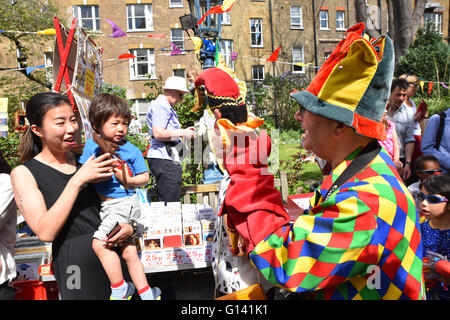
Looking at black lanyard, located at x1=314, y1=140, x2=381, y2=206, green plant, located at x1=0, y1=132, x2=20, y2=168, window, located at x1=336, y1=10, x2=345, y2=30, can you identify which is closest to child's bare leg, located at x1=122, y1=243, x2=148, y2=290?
black lanyard, located at x1=314, y1=140, x2=381, y2=206

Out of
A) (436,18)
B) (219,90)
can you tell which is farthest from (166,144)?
(436,18)

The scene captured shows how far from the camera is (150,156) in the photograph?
4094 millimetres

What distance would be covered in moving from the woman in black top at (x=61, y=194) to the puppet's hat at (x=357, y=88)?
1318 mm

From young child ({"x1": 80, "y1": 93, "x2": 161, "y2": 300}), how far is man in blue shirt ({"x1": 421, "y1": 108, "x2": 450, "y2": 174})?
2.94 meters

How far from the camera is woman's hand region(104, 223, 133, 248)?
6.86 ft

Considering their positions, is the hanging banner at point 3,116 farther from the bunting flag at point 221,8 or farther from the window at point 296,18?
the window at point 296,18

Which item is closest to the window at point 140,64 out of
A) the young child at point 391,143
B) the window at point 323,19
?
the window at point 323,19

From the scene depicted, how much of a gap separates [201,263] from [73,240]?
1.33m

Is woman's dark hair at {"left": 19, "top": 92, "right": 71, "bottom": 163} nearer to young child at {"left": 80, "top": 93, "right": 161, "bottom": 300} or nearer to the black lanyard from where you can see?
young child at {"left": 80, "top": 93, "right": 161, "bottom": 300}

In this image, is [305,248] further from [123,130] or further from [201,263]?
[201,263]

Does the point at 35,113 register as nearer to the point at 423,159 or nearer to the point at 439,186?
the point at 439,186

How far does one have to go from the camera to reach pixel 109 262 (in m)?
2.10

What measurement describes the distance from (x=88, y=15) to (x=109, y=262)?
73.6 feet
